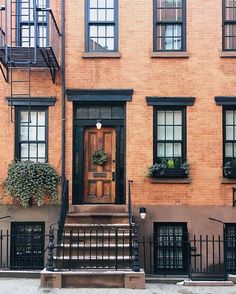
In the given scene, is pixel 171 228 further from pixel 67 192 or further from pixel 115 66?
pixel 115 66

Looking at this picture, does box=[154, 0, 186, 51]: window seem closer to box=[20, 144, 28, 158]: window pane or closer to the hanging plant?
the hanging plant

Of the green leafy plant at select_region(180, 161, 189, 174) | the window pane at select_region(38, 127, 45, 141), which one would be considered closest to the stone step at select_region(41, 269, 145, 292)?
the green leafy plant at select_region(180, 161, 189, 174)

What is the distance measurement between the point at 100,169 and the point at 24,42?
4190mm

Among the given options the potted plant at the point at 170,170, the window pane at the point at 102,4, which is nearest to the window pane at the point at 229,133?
the potted plant at the point at 170,170

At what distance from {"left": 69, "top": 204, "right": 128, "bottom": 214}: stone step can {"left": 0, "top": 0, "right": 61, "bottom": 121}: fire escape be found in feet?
10.6

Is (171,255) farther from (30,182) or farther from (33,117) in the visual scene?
(33,117)

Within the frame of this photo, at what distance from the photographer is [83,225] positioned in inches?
504

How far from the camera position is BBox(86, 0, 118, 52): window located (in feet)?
46.5

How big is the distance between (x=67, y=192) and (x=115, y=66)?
12.3 ft

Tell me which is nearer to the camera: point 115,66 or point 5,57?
point 5,57

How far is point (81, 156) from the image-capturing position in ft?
46.2

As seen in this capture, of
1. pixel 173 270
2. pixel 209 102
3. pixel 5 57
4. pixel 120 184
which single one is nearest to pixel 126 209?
pixel 120 184

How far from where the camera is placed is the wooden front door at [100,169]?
14.1 metres

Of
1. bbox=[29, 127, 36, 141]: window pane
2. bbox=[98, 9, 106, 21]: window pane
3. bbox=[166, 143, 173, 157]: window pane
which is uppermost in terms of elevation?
bbox=[98, 9, 106, 21]: window pane
